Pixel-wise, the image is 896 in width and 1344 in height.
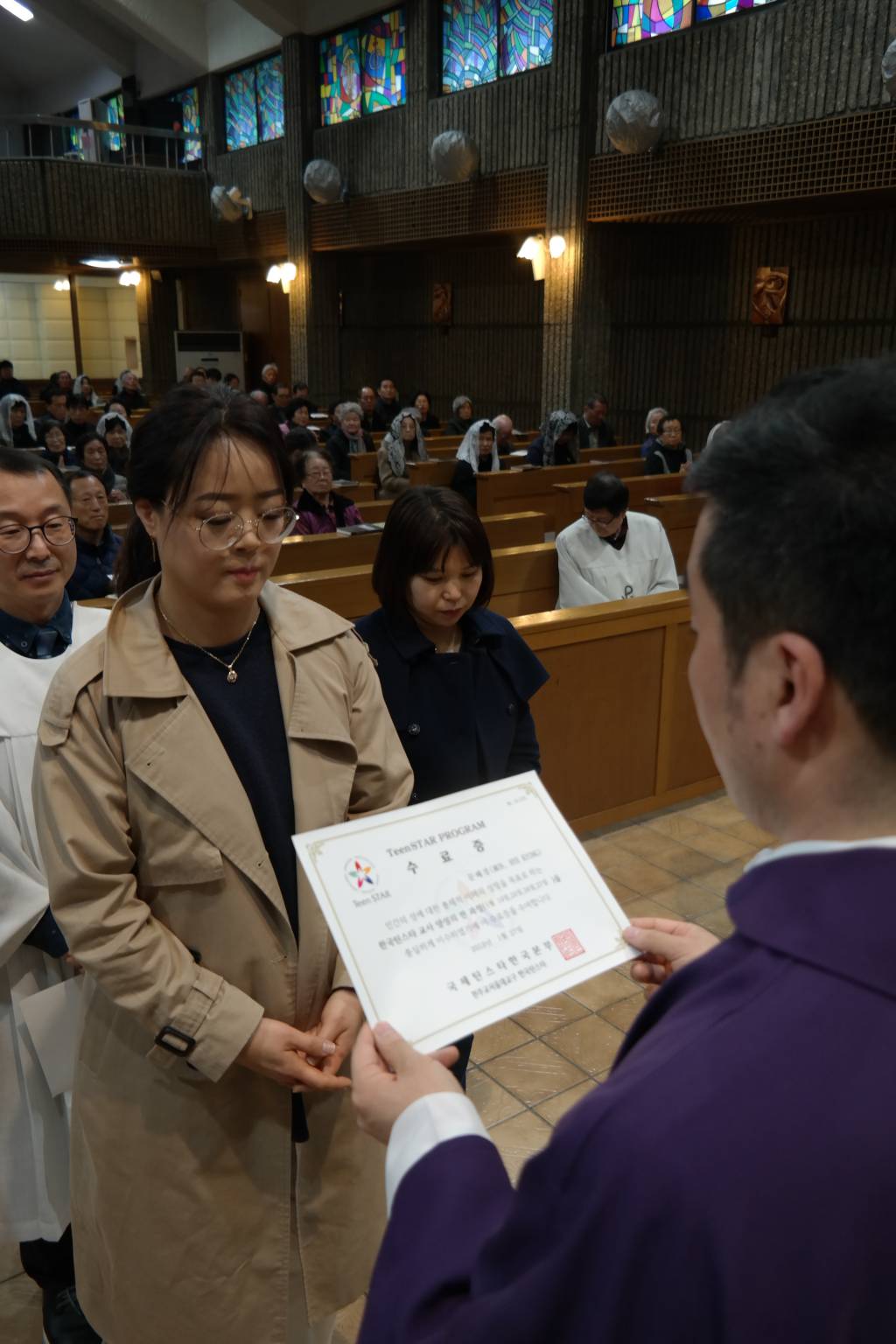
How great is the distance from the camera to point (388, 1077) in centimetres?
100

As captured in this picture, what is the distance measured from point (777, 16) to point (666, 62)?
44.0 inches

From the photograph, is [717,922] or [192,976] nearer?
[192,976]

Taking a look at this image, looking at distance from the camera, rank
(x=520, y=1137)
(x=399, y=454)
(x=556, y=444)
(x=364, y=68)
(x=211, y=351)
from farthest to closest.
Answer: (x=211, y=351) → (x=364, y=68) → (x=556, y=444) → (x=399, y=454) → (x=520, y=1137)

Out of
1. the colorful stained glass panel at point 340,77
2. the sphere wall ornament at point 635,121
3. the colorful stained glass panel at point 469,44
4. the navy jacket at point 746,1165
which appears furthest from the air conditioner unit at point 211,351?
the navy jacket at point 746,1165

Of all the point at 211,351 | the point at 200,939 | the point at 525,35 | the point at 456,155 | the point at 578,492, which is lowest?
the point at 578,492

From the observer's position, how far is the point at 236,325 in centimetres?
1755

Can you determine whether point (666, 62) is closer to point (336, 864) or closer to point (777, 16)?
point (777, 16)

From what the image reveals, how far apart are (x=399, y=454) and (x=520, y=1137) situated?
6.42 metres

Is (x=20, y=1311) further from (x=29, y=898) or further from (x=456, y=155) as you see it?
(x=456, y=155)

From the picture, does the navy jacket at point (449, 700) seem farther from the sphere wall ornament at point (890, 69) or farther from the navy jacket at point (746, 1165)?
the sphere wall ornament at point (890, 69)

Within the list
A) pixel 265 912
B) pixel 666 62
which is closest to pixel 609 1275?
pixel 265 912

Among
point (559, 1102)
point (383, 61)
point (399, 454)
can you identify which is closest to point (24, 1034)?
point (559, 1102)

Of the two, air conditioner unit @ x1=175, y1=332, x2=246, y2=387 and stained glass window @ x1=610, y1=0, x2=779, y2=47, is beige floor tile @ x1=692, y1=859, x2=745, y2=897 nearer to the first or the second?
stained glass window @ x1=610, y1=0, x2=779, y2=47

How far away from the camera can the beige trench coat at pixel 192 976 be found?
1.34 m
